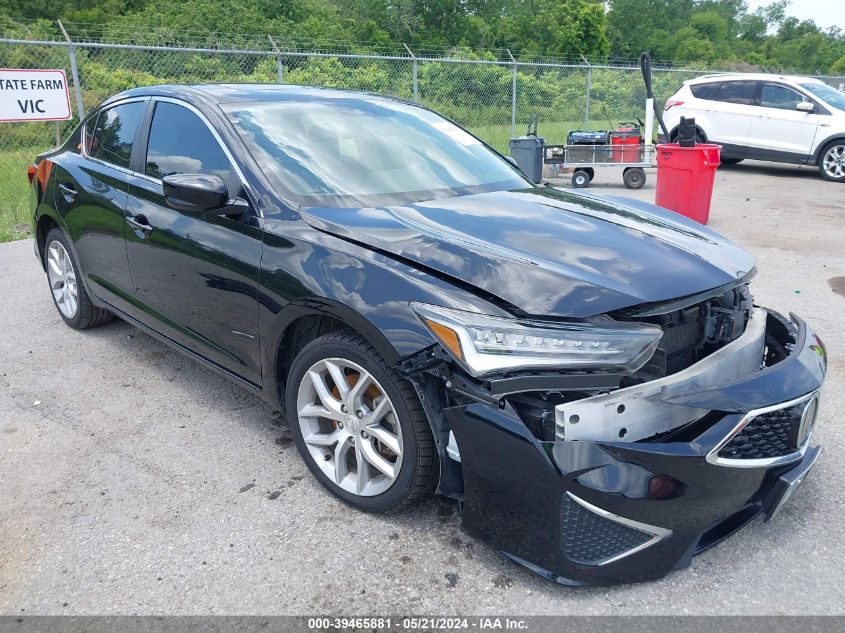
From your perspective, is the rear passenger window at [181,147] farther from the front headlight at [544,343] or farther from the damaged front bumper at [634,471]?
the damaged front bumper at [634,471]

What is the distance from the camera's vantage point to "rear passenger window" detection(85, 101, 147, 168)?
13.2 ft

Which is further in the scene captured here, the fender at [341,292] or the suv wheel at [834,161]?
the suv wheel at [834,161]

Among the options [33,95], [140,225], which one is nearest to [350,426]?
[140,225]

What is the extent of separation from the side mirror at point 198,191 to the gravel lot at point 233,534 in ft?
3.85

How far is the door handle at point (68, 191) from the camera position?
4406 mm

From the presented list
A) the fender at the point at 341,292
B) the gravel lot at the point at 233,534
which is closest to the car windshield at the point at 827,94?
the gravel lot at the point at 233,534

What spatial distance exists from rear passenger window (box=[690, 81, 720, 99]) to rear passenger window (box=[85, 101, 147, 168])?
1266 cm

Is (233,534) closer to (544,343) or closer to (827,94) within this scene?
(544,343)

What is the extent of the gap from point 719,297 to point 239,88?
105 inches

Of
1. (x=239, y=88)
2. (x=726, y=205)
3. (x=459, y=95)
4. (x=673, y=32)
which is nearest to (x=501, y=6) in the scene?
(x=673, y=32)

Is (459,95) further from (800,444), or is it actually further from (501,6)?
(501,6)

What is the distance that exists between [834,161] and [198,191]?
1311 centimetres

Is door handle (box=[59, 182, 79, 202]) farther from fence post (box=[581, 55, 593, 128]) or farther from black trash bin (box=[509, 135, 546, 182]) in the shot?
fence post (box=[581, 55, 593, 128])

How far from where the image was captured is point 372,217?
2859 millimetres
